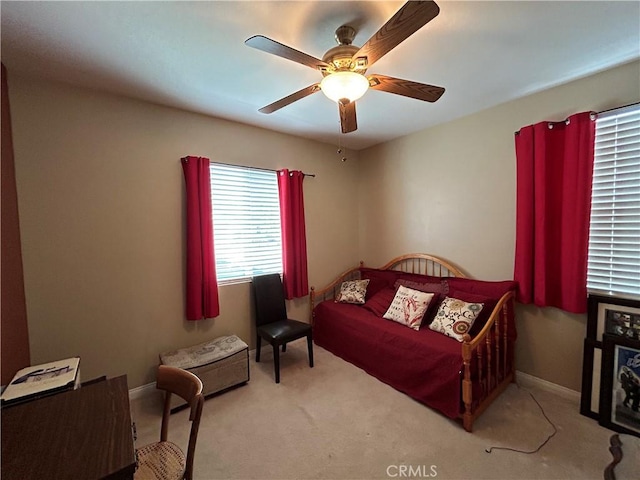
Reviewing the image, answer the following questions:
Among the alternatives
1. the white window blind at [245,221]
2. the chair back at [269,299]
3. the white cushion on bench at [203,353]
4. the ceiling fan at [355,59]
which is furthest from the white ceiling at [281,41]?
the white cushion on bench at [203,353]

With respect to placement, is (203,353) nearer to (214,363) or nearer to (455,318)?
(214,363)

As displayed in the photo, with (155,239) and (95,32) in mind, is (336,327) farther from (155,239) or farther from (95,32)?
(95,32)

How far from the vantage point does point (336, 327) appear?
10.1 feet

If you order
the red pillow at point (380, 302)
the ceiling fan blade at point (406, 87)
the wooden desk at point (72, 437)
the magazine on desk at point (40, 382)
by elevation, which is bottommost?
the red pillow at point (380, 302)


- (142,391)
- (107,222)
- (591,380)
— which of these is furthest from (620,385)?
(107,222)

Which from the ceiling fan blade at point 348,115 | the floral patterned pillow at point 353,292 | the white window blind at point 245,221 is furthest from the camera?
the floral patterned pillow at point 353,292

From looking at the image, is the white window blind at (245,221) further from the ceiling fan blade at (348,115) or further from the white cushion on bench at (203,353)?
the ceiling fan blade at (348,115)

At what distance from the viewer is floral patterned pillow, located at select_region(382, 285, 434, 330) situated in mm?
2590

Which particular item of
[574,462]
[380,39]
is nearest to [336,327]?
[574,462]

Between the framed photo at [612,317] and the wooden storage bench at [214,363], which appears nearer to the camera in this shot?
the framed photo at [612,317]

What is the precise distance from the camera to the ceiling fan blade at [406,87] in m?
1.59

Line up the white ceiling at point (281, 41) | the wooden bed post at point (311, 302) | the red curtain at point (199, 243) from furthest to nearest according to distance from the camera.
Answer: the wooden bed post at point (311, 302) → the red curtain at point (199, 243) → the white ceiling at point (281, 41)

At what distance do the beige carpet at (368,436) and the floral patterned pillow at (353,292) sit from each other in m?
0.98

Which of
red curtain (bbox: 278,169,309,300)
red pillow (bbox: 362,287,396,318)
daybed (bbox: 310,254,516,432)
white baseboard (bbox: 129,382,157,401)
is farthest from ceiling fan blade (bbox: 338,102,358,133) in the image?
white baseboard (bbox: 129,382,157,401)
